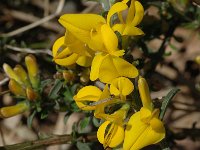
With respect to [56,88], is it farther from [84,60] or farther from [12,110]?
[84,60]

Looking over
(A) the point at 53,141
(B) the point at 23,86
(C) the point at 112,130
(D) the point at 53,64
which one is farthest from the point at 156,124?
(D) the point at 53,64

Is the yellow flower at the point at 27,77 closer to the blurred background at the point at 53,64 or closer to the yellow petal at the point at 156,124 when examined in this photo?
the blurred background at the point at 53,64

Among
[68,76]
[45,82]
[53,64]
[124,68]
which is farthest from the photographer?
[53,64]

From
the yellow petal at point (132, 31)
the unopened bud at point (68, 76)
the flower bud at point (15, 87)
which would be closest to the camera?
the yellow petal at point (132, 31)

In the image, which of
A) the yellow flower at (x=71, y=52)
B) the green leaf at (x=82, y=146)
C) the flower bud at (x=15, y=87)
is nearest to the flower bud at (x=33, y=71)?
the flower bud at (x=15, y=87)

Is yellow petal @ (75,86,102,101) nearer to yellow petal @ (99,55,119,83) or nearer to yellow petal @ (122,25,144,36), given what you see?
yellow petal @ (99,55,119,83)

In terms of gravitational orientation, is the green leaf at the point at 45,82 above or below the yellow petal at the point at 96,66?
below

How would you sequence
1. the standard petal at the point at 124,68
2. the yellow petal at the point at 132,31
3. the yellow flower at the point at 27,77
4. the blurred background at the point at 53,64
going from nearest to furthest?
the standard petal at the point at 124,68
the yellow petal at the point at 132,31
the yellow flower at the point at 27,77
the blurred background at the point at 53,64

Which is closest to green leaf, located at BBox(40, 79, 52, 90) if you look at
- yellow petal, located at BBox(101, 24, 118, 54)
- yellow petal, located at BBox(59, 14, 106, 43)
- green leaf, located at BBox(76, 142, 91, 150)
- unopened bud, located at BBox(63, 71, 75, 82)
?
unopened bud, located at BBox(63, 71, 75, 82)
